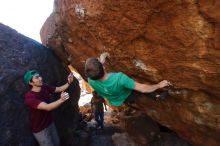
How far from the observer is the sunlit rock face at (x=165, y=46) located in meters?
5.29

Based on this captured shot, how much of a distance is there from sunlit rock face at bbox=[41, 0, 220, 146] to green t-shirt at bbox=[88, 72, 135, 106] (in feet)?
2.74

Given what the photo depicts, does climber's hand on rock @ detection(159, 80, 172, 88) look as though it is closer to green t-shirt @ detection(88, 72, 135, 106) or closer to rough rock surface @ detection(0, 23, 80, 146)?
green t-shirt @ detection(88, 72, 135, 106)

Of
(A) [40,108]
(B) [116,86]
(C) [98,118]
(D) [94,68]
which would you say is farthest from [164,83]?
(C) [98,118]

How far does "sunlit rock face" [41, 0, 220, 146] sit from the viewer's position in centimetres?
529

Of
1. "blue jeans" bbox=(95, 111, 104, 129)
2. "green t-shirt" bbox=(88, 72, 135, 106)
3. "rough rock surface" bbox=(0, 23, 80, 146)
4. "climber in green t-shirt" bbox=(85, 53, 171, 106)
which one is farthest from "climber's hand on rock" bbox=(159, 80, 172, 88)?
"blue jeans" bbox=(95, 111, 104, 129)

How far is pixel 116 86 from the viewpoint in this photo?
5.60 metres

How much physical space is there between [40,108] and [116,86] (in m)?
1.59

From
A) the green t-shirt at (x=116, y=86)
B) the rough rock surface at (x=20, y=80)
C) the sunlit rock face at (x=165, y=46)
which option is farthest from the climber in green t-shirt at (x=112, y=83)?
the rough rock surface at (x=20, y=80)

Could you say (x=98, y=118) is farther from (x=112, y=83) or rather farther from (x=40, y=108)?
(x=112, y=83)

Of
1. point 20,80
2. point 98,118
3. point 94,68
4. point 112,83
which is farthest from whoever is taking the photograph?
point 98,118

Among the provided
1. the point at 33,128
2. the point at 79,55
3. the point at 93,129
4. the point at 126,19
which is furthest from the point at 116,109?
the point at 126,19

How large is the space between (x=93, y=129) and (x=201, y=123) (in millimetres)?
4532

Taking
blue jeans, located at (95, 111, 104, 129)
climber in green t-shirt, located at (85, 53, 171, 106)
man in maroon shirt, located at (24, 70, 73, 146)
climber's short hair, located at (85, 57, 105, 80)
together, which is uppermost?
climber's short hair, located at (85, 57, 105, 80)

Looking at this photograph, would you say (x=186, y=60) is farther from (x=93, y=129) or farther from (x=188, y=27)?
(x=93, y=129)
